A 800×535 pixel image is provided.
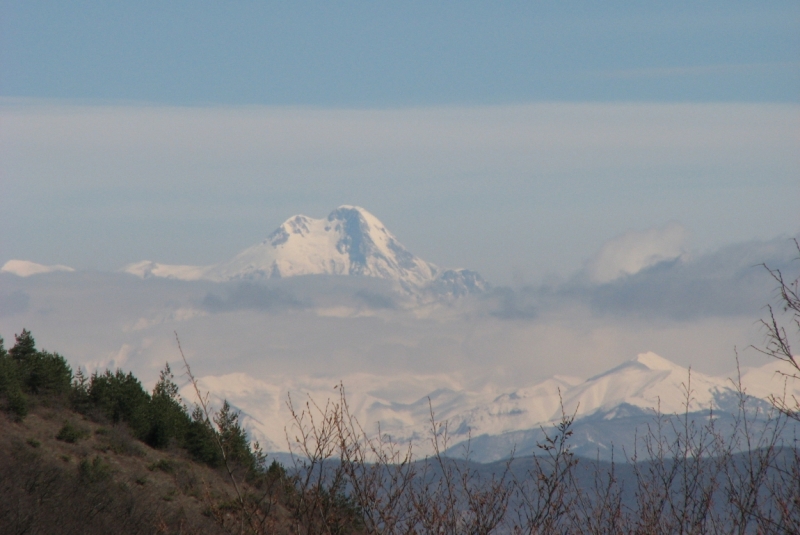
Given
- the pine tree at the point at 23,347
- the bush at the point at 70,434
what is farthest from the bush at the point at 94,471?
the pine tree at the point at 23,347

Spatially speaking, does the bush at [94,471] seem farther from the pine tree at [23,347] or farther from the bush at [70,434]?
the pine tree at [23,347]

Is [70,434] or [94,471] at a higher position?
[70,434]

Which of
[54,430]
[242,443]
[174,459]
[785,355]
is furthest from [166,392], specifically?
[785,355]

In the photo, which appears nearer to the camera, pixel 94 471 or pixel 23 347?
pixel 94 471

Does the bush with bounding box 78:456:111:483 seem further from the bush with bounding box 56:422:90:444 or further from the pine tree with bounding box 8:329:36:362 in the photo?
the pine tree with bounding box 8:329:36:362

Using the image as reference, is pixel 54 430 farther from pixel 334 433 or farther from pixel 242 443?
pixel 334 433

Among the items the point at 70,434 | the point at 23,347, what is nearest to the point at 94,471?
the point at 70,434

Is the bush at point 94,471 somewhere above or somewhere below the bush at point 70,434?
below

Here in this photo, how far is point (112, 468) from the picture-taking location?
33.5m

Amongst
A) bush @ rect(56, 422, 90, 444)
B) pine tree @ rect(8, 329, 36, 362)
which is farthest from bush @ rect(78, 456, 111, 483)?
pine tree @ rect(8, 329, 36, 362)

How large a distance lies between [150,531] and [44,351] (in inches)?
917

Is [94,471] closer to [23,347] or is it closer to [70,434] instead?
[70,434]

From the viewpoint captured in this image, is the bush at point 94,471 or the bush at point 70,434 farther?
the bush at point 70,434

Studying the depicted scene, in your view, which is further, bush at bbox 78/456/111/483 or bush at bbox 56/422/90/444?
bush at bbox 56/422/90/444
